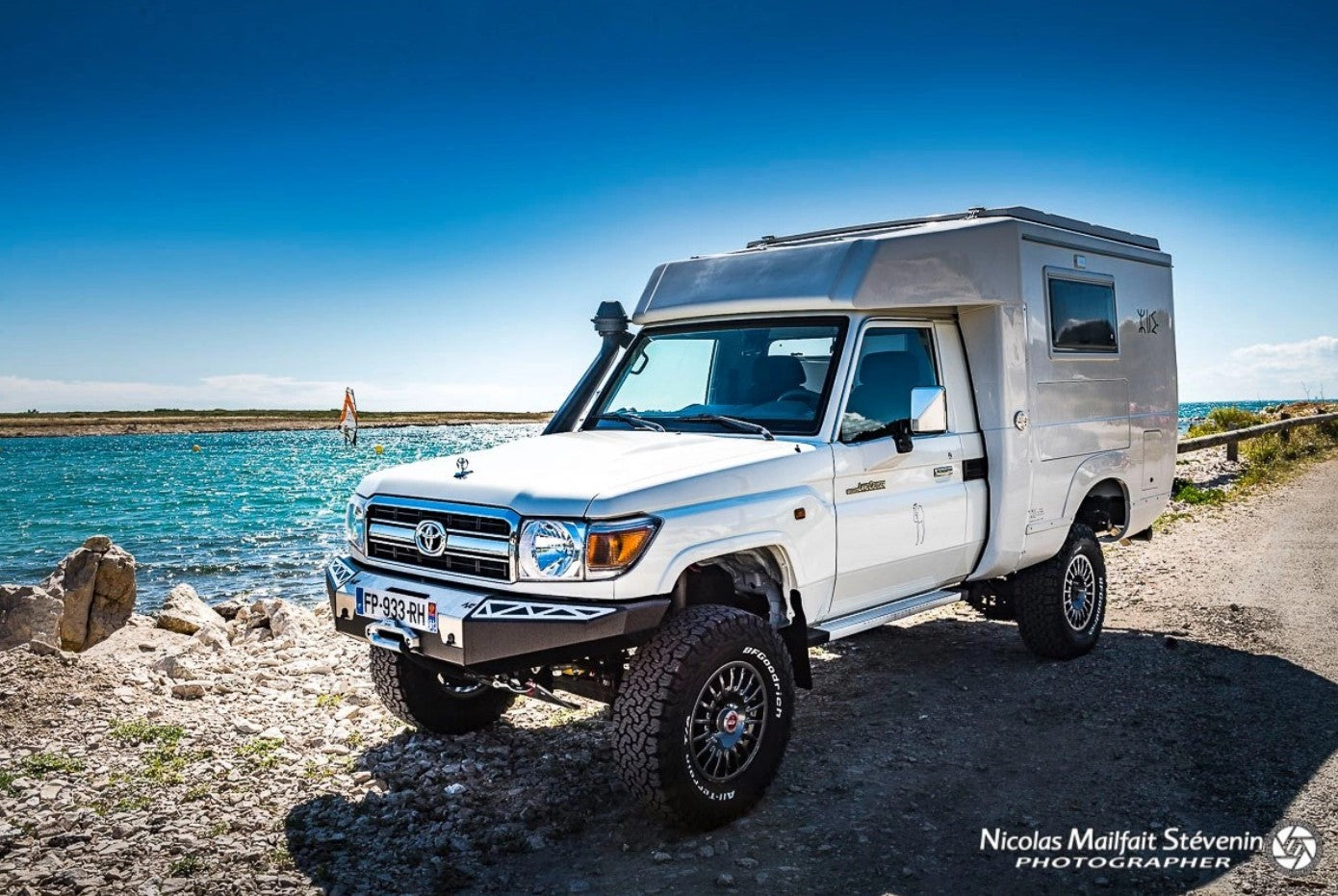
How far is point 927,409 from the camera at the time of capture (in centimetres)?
555

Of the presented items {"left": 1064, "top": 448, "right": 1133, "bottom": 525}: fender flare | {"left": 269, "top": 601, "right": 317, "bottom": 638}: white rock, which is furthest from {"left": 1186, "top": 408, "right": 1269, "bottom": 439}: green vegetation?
{"left": 269, "top": 601, "right": 317, "bottom": 638}: white rock

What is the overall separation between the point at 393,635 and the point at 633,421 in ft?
6.75

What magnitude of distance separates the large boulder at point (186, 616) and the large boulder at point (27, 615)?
1451 mm

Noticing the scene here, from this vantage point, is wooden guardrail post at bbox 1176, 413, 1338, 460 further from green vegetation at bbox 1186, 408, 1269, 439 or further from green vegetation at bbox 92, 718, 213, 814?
green vegetation at bbox 92, 718, 213, 814

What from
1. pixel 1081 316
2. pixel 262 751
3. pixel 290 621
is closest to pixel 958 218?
pixel 1081 316

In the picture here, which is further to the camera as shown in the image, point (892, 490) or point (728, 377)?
point (728, 377)

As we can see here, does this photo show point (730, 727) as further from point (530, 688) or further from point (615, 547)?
point (615, 547)

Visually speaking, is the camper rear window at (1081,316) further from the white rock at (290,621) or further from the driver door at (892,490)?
the white rock at (290,621)

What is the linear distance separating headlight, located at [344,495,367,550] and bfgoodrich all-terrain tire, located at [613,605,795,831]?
1653mm

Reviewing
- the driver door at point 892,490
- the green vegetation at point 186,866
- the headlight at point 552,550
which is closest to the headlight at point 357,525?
the headlight at point 552,550

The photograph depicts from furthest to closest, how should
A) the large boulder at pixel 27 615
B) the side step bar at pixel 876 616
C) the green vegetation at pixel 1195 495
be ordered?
the green vegetation at pixel 1195 495
the large boulder at pixel 27 615
the side step bar at pixel 876 616

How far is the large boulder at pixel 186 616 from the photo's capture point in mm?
11406

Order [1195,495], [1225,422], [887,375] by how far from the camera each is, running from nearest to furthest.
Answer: [887,375]
[1195,495]
[1225,422]

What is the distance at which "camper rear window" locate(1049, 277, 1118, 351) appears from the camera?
7.17 m
